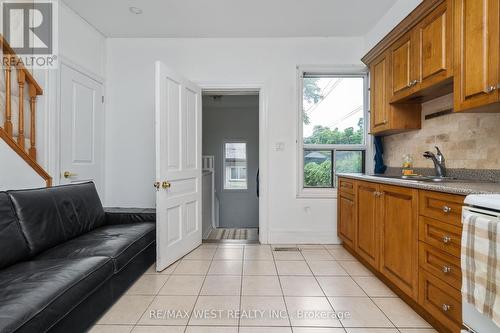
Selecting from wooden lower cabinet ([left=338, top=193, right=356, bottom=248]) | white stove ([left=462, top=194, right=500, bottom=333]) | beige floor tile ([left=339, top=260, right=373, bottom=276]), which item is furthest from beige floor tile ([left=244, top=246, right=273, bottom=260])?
white stove ([left=462, top=194, right=500, bottom=333])

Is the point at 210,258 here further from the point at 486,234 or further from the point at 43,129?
the point at 486,234

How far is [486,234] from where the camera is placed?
1.15m

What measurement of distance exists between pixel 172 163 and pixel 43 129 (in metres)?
1.26

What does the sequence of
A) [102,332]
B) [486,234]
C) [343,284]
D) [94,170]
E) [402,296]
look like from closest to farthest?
[486,234], [102,332], [402,296], [343,284], [94,170]

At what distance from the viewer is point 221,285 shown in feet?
7.81

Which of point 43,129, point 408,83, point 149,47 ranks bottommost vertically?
point 43,129

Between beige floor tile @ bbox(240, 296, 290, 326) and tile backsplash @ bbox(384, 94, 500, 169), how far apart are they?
1.83 meters

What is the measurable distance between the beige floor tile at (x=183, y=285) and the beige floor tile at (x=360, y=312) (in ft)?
3.66

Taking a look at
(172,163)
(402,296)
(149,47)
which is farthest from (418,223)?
(149,47)

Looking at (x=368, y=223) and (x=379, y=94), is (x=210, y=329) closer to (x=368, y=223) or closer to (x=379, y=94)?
(x=368, y=223)

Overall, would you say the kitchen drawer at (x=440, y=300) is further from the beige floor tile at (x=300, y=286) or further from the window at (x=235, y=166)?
the window at (x=235, y=166)

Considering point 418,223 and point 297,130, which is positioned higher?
point 297,130

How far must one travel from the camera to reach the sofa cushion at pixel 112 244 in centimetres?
196

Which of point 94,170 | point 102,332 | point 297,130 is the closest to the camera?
point 102,332
